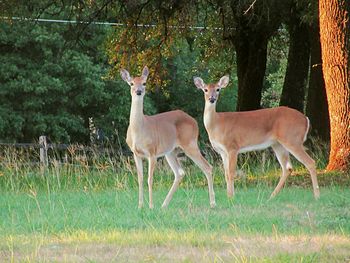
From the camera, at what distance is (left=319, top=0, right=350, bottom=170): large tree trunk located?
14.1 metres

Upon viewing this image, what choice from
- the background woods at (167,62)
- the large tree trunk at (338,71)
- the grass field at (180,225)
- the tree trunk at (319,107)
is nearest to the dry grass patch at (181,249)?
the grass field at (180,225)

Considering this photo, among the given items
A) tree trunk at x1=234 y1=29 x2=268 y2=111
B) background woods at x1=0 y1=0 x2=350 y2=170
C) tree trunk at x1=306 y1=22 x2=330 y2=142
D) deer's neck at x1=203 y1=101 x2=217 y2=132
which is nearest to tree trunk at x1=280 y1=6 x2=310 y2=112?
background woods at x1=0 y1=0 x2=350 y2=170

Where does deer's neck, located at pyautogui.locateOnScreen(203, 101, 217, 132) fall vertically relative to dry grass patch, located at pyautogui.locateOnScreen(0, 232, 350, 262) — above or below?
above

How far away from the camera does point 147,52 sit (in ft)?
67.3

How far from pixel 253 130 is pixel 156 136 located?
2333 mm

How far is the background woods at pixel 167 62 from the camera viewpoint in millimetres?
14703

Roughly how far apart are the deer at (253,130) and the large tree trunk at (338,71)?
1637mm

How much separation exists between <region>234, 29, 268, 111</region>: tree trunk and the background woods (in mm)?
23

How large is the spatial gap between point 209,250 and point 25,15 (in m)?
13.9

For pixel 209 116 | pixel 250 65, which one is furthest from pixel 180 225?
pixel 250 65

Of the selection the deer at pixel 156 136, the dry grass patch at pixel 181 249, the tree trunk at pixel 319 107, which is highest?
the tree trunk at pixel 319 107

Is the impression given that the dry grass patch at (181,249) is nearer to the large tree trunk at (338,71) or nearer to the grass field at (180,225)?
the grass field at (180,225)

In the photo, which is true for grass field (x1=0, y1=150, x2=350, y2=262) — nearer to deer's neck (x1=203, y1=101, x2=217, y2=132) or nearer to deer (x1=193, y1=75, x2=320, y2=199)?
deer (x1=193, y1=75, x2=320, y2=199)

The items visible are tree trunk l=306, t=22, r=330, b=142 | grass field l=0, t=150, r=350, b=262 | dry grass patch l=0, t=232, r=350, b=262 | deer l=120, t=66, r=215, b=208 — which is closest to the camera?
dry grass patch l=0, t=232, r=350, b=262
